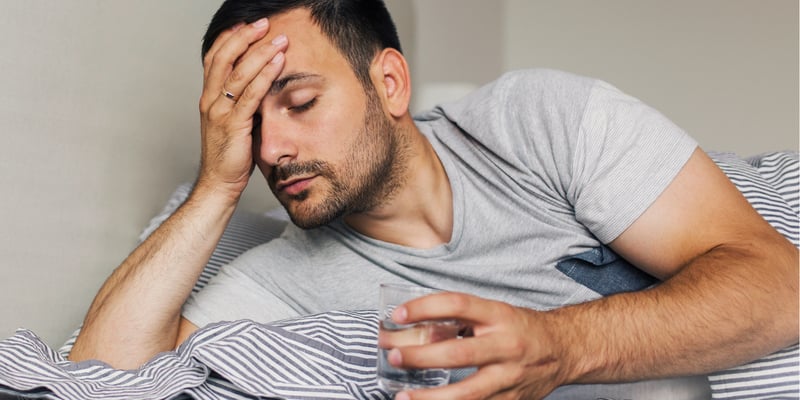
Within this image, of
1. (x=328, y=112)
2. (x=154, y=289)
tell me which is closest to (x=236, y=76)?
(x=328, y=112)

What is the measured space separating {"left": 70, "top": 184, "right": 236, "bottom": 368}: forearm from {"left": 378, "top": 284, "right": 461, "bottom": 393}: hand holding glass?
658 mm

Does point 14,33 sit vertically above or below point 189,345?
above

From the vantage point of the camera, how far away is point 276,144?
4.64ft

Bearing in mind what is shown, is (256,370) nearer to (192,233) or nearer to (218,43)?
(192,233)

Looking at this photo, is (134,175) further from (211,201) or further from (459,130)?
(459,130)

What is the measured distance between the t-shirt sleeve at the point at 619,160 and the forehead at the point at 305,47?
477 mm

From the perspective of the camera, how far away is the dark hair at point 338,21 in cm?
153

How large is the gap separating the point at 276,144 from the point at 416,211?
1.07 ft

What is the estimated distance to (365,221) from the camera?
1603 millimetres

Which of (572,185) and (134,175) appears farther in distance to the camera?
(134,175)

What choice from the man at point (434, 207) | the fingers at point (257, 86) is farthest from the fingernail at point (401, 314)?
the fingers at point (257, 86)

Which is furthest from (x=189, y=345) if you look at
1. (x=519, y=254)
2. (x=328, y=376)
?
(x=519, y=254)

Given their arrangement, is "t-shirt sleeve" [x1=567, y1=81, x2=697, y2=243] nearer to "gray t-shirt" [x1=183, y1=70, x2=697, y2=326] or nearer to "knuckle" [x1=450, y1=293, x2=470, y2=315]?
"gray t-shirt" [x1=183, y1=70, x2=697, y2=326]

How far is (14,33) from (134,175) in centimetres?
43
